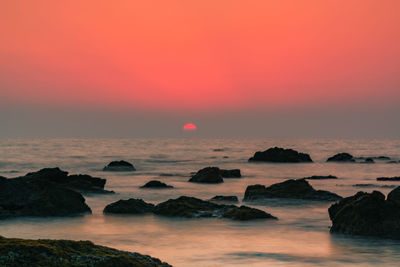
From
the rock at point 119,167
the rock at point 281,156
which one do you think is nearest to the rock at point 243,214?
the rock at point 119,167

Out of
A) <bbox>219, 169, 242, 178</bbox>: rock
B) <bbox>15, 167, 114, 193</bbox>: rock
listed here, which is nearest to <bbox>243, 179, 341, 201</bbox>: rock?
<bbox>15, 167, 114, 193</bbox>: rock

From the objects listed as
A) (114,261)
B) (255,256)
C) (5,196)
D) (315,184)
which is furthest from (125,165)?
(114,261)

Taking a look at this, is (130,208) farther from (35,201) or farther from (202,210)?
(35,201)

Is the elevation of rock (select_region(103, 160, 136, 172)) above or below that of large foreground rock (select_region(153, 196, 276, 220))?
above

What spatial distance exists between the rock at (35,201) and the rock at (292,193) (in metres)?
10.7

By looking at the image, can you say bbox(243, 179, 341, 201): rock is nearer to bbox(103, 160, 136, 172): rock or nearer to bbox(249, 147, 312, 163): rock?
bbox(103, 160, 136, 172): rock

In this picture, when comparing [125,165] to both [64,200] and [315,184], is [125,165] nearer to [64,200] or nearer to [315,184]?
[315,184]

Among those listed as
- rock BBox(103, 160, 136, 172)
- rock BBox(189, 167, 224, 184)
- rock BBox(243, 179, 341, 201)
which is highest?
rock BBox(103, 160, 136, 172)

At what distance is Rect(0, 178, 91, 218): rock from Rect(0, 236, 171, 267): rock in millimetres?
15190

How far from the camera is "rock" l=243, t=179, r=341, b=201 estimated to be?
3077 cm

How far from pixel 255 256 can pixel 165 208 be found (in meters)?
8.61

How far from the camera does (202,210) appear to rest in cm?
2419

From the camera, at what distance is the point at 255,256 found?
1659 cm

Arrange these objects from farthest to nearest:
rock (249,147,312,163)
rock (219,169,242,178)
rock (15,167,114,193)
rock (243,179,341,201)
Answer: rock (249,147,312,163)
rock (219,169,242,178)
rock (15,167,114,193)
rock (243,179,341,201)
